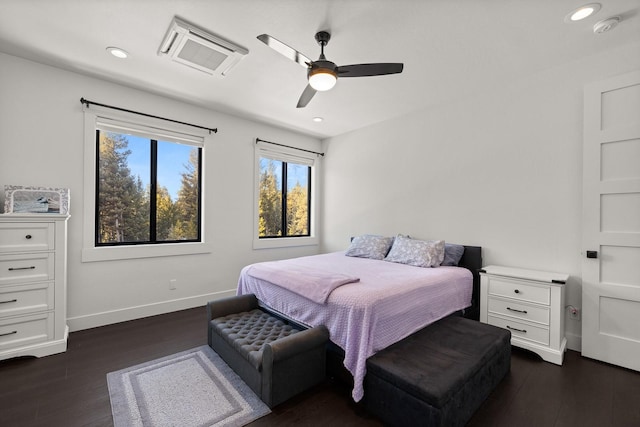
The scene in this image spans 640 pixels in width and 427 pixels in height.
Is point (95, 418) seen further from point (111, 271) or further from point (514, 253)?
point (514, 253)

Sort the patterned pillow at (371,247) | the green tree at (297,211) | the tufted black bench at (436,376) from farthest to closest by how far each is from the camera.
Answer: the green tree at (297,211), the patterned pillow at (371,247), the tufted black bench at (436,376)

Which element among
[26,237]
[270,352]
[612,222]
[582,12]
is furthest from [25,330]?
[612,222]

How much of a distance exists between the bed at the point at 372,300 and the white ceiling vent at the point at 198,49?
6.75ft

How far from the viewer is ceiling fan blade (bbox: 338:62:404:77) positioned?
211cm

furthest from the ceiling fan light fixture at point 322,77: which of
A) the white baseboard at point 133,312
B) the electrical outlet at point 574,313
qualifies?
the white baseboard at point 133,312

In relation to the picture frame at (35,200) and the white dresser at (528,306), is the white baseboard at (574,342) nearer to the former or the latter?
the white dresser at (528,306)

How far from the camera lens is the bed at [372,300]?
189 centimetres

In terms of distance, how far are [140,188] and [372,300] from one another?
320cm

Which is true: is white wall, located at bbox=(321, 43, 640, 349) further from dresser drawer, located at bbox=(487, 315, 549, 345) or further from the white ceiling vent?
the white ceiling vent

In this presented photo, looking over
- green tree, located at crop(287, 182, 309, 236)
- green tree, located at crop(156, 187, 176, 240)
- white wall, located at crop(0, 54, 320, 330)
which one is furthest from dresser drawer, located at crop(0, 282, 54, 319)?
green tree, located at crop(287, 182, 309, 236)

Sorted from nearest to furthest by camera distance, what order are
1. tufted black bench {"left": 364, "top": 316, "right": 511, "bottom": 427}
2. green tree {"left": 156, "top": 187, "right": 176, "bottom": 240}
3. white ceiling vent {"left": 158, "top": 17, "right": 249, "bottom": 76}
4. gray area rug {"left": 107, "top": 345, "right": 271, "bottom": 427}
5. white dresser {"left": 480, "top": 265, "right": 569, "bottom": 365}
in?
tufted black bench {"left": 364, "top": 316, "right": 511, "bottom": 427} → gray area rug {"left": 107, "top": 345, "right": 271, "bottom": 427} → white ceiling vent {"left": 158, "top": 17, "right": 249, "bottom": 76} → white dresser {"left": 480, "top": 265, "right": 569, "bottom": 365} → green tree {"left": 156, "top": 187, "right": 176, "bottom": 240}

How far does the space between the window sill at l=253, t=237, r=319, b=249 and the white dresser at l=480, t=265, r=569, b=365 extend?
2963mm

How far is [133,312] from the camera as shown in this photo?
3.30 metres

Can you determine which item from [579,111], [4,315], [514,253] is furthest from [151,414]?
[579,111]
